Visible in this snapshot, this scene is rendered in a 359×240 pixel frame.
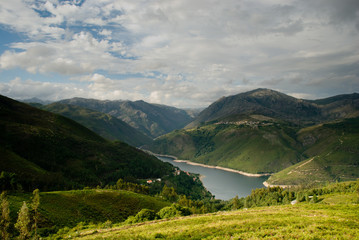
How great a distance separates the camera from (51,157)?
14225 cm

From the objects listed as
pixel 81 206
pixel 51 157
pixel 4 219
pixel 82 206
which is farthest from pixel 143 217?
pixel 51 157

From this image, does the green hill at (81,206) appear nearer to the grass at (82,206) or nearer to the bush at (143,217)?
the grass at (82,206)

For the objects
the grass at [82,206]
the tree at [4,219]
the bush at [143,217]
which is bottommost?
the grass at [82,206]

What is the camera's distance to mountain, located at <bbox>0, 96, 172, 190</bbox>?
95.0 m

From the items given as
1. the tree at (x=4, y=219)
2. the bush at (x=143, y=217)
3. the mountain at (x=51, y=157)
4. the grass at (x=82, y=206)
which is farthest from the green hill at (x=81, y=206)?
the mountain at (x=51, y=157)

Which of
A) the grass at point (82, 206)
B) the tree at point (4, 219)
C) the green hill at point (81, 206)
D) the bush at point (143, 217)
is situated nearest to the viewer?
the tree at point (4, 219)

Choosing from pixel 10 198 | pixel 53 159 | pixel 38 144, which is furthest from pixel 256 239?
pixel 38 144

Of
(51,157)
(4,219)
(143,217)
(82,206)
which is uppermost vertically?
(4,219)

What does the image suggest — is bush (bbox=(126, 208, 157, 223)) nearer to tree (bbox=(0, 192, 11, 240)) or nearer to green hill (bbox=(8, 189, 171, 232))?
green hill (bbox=(8, 189, 171, 232))

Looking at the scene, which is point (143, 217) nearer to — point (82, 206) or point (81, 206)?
point (82, 206)

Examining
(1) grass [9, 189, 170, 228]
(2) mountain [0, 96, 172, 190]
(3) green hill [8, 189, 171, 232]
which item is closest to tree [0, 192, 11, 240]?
(3) green hill [8, 189, 171, 232]

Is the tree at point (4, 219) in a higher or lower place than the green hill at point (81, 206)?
higher

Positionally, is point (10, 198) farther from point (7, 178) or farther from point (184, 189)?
point (184, 189)

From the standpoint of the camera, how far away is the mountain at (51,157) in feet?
312
